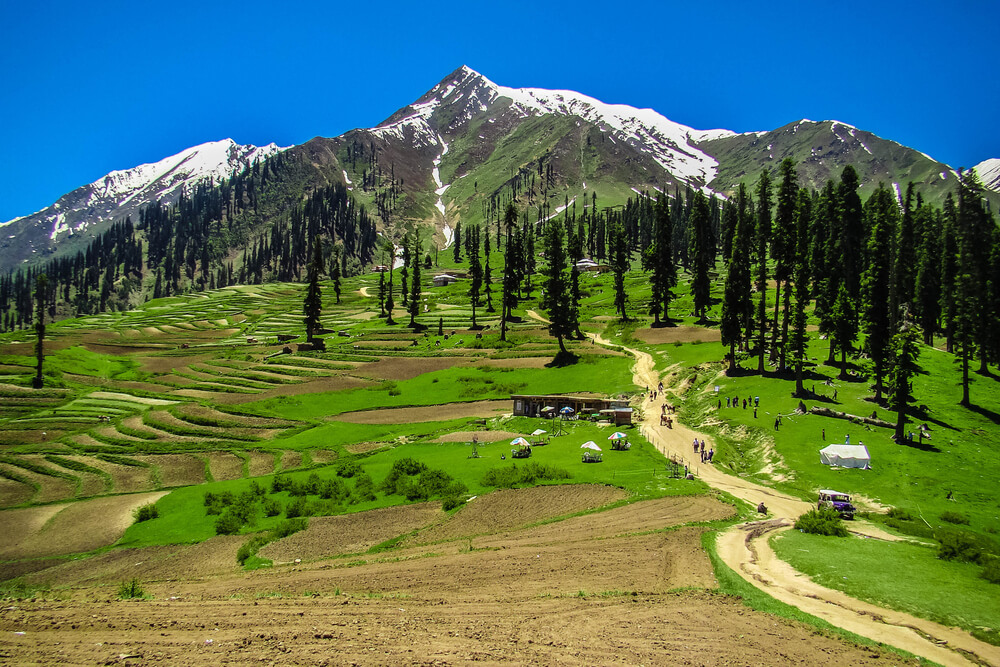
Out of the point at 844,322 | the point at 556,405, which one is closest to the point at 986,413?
the point at 844,322

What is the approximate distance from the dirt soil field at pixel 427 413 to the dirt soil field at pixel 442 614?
36290mm

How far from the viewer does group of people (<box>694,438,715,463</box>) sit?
154 feet

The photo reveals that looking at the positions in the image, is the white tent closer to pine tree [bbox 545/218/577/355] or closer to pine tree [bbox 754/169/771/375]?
pine tree [bbox 754/169/771/375]

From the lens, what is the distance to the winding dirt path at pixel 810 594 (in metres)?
17.3

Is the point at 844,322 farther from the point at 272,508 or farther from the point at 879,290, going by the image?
the point at 272,508

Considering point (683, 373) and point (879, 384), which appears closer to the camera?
point (879, 384)

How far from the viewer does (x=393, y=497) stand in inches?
1540

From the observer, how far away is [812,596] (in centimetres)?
2189

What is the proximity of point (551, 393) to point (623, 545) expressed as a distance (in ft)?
145

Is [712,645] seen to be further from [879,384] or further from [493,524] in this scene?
[879,384]

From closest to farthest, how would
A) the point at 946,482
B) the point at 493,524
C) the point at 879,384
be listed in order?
the point at 493,524 → the point at 946,482 → the point at 879,384

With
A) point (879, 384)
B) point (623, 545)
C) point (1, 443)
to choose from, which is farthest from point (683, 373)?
point (1, 443)

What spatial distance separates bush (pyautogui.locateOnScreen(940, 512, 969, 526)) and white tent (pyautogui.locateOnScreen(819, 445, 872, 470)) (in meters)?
7.54

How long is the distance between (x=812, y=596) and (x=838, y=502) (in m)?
15.1
